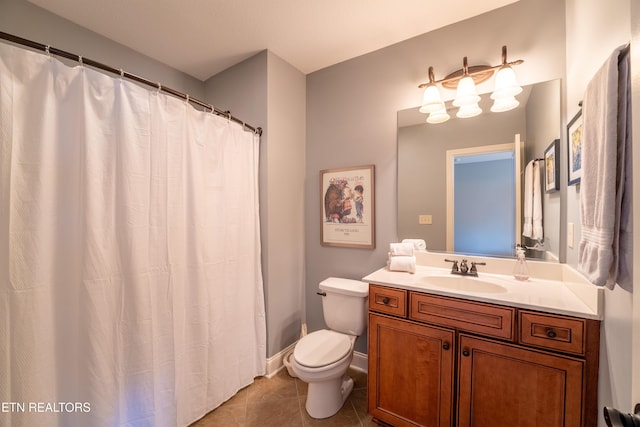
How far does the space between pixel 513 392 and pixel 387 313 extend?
0.64m

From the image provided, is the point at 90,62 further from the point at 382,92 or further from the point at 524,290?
the point at 524,290

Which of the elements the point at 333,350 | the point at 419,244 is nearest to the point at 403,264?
the point at 419,244

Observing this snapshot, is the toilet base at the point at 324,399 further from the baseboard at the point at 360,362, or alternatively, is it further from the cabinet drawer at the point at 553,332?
the cabinet drawer at the point at 553,332

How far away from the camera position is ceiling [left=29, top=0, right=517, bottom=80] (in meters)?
1.58

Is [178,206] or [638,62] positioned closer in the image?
[638,62]

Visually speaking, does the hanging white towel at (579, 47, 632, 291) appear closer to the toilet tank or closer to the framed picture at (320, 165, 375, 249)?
the toilet tank

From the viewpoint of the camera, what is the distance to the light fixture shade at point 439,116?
1729mm

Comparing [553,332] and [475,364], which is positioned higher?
[553,332]

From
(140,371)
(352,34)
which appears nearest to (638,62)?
(352,34)

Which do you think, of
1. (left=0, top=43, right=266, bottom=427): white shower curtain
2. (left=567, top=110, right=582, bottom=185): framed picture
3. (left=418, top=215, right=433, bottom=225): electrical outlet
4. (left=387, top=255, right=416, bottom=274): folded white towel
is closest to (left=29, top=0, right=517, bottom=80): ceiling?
(left=0, top=43, right=266, bottom=427): white shower curtain

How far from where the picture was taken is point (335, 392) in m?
1.65

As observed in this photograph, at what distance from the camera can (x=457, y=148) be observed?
5.75 ft

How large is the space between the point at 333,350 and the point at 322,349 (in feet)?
0.24

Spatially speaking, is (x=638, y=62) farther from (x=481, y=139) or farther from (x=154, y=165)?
(x=154, y=165)
